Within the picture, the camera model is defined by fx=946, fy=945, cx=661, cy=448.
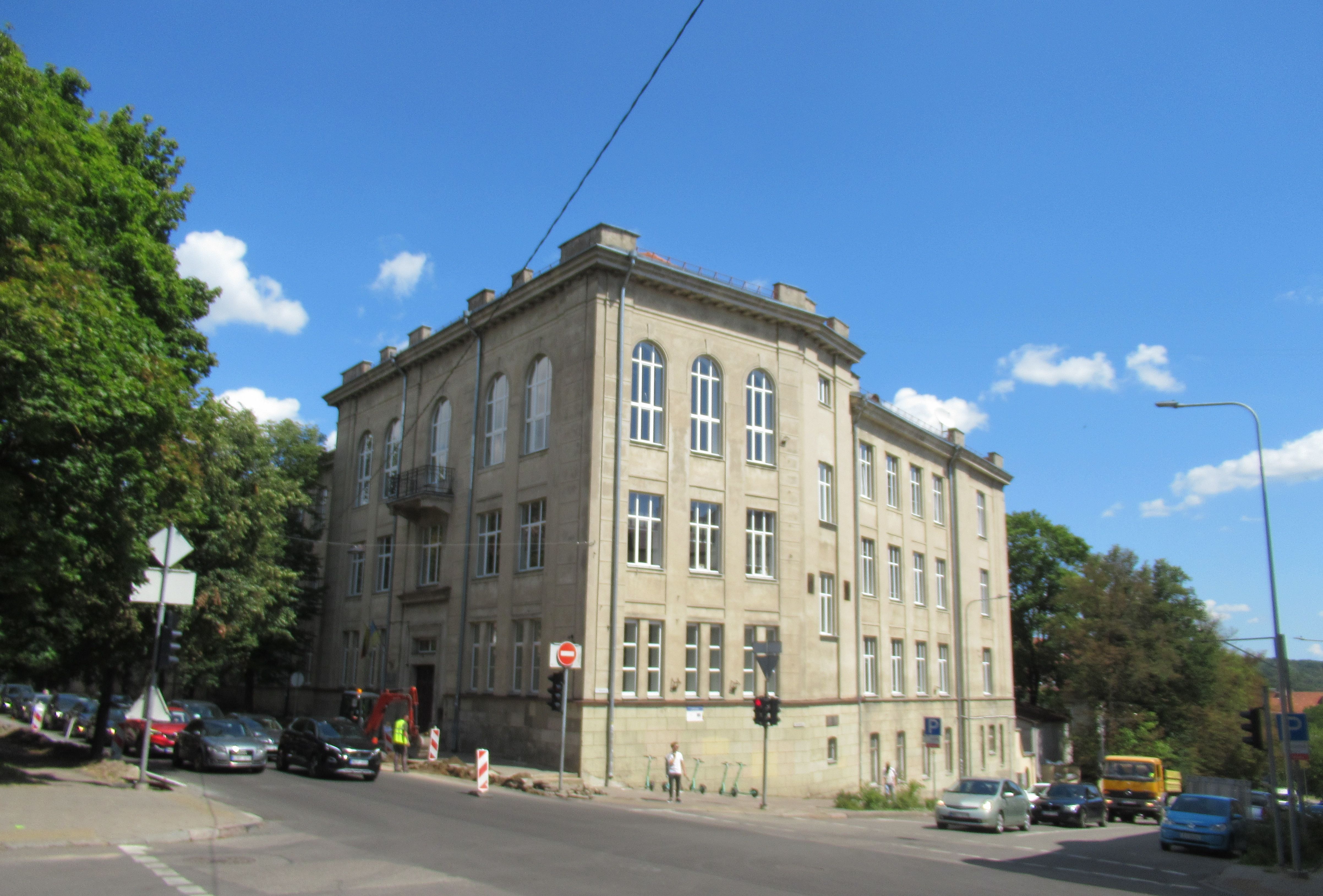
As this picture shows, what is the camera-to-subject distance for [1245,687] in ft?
203

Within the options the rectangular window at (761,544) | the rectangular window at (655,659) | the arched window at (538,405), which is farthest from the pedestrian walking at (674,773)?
the arched window at (538,405)

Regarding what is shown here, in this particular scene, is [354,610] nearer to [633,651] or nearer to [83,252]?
[633,651]

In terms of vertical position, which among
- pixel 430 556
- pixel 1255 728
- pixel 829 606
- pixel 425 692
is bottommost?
pixel 425 692

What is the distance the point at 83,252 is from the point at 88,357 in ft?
9.30

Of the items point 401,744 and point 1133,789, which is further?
point 1133,789

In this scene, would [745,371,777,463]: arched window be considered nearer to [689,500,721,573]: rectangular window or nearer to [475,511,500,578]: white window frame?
[689,500,721,573]: rectangular window

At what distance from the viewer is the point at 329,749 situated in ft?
72.6

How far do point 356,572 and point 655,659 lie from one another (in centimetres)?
1900

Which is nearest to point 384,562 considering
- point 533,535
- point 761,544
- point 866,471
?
point 533,535

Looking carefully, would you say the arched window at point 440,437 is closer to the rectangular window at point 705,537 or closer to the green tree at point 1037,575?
the rectangular window at point 705,537

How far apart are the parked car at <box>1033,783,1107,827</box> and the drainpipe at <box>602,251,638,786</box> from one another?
46.8 ft

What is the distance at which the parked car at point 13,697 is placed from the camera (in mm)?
44031

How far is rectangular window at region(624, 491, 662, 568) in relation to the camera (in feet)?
91.6

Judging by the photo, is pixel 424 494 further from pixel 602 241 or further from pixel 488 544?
pixel 602 241
